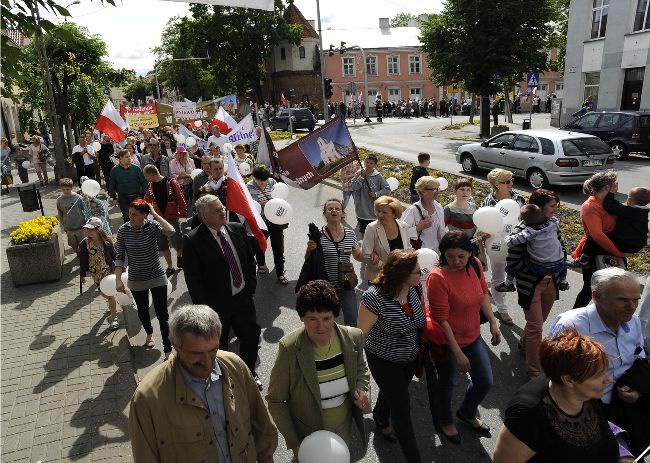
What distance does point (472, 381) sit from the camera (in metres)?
3.94

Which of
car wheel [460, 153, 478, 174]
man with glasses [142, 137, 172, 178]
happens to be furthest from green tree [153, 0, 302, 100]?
man with glasses [142, 137, 172, 178]

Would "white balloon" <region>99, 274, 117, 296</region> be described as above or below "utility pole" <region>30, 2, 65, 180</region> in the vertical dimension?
below

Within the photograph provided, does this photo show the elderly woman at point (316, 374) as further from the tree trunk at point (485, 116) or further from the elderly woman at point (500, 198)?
the tree trunk at point (485, 116)

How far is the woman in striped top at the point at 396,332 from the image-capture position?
352 cm

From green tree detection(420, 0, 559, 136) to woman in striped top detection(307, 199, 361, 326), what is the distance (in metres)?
19.3

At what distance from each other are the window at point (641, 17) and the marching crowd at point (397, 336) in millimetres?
23068

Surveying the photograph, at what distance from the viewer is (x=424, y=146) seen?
24.2 meters

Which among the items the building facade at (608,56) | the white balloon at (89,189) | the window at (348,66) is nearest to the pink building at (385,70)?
the window at (348,66)

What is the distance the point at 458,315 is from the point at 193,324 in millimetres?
2147

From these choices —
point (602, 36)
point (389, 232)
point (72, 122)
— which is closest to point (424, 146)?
point (602, 36)

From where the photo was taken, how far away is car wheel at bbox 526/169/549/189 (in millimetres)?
13289

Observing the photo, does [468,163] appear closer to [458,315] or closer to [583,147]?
[583,147]

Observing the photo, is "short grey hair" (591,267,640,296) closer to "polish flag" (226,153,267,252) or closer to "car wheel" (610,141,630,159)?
"polish flag" (226,153,267,252)

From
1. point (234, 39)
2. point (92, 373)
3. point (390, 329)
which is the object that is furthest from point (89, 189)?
point (234, 39)
